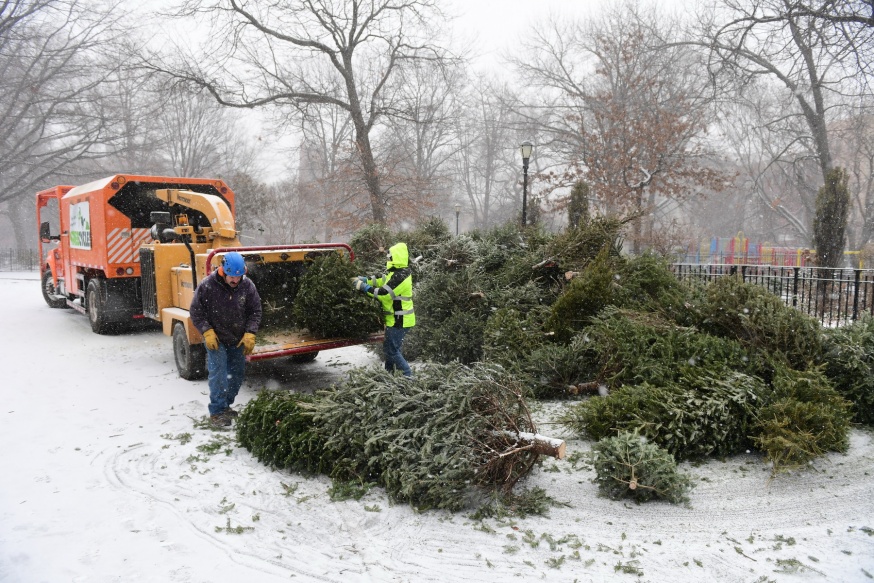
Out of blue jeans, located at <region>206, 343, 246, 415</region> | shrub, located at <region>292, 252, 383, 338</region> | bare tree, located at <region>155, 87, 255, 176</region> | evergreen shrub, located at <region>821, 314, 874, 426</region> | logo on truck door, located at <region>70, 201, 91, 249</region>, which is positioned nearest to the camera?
evergreen shrub, located at <region>821, 314, 874, 426</region>

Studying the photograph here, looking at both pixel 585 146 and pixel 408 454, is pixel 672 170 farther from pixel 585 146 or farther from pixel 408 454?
pixel 408 454

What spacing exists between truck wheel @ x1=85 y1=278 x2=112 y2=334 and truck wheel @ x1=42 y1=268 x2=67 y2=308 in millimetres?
4416

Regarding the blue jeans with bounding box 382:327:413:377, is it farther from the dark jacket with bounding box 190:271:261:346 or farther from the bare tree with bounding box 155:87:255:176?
the bare tree with bounding box 155:87:255:176

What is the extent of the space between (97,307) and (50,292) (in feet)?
17.4

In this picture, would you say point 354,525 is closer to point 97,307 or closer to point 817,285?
point 97,307

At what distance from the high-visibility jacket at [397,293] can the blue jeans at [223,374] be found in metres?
1.74

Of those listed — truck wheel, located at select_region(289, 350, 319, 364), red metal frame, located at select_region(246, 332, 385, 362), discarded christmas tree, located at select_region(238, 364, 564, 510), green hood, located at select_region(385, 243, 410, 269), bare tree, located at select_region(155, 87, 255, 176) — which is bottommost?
truck wheel, located at select_region(289, 350, 319, 364)

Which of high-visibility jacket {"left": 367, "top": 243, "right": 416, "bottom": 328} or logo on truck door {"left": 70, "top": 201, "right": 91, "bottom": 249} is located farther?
logo on truck door {"left": 70, "top": 201, "right": 91, "bottom": 249}

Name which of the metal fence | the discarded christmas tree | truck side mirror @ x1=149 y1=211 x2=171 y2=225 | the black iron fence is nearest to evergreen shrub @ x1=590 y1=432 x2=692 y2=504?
the discarded christmas tree

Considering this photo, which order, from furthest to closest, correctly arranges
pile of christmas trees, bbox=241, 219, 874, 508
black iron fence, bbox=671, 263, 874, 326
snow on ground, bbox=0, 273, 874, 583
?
black iron fence, bbox=671, 263, 874, 326 < pile of christmas trees, bbox=241, 219, 874, 508 < snow on ground, bbox=0, 273, 874, 583

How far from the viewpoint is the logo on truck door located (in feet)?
37.2

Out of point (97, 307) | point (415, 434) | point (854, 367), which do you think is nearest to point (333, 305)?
point (415, 434)

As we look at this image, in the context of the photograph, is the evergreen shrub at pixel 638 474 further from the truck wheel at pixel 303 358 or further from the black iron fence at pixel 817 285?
the truck wheel at pixel 303 358

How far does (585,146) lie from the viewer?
88.8 ft
